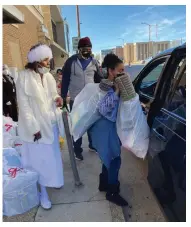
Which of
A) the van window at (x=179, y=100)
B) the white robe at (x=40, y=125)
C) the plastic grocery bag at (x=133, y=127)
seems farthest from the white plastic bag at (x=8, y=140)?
the van window at (x=179, y=100)

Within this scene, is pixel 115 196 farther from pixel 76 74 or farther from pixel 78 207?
pixel 76 74

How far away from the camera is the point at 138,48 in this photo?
3822 centimetres

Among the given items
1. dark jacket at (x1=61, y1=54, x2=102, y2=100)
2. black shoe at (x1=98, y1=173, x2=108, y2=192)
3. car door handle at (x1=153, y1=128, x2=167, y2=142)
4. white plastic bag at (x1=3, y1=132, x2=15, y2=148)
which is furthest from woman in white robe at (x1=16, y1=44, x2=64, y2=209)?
car door handle at (x1=153, y1=128, x2=167, y2=142)

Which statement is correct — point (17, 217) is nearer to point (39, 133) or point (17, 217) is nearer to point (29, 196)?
point (29, 196)

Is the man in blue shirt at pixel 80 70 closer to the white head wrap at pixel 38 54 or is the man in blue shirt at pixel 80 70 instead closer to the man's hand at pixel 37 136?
the white head wrap at pixel 38 54

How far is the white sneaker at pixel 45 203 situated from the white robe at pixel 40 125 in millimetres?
160

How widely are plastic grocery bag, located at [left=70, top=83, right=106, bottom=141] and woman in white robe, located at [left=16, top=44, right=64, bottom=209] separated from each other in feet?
0.94

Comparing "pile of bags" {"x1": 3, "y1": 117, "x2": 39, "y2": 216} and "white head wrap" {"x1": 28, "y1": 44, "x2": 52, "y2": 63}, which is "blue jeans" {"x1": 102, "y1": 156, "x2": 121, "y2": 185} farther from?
"white head wrap" {"x1": 28, "y1": 44, "x2": 52, "y2": 63}

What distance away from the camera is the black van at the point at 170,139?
1419mm

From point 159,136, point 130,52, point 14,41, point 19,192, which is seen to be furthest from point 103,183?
point 130,52

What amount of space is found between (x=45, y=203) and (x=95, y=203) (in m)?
0.54

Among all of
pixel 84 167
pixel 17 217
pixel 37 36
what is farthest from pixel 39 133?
pixel 37 36

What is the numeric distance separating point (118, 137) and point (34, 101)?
89 cm

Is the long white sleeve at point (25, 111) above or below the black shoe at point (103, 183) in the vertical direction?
above
